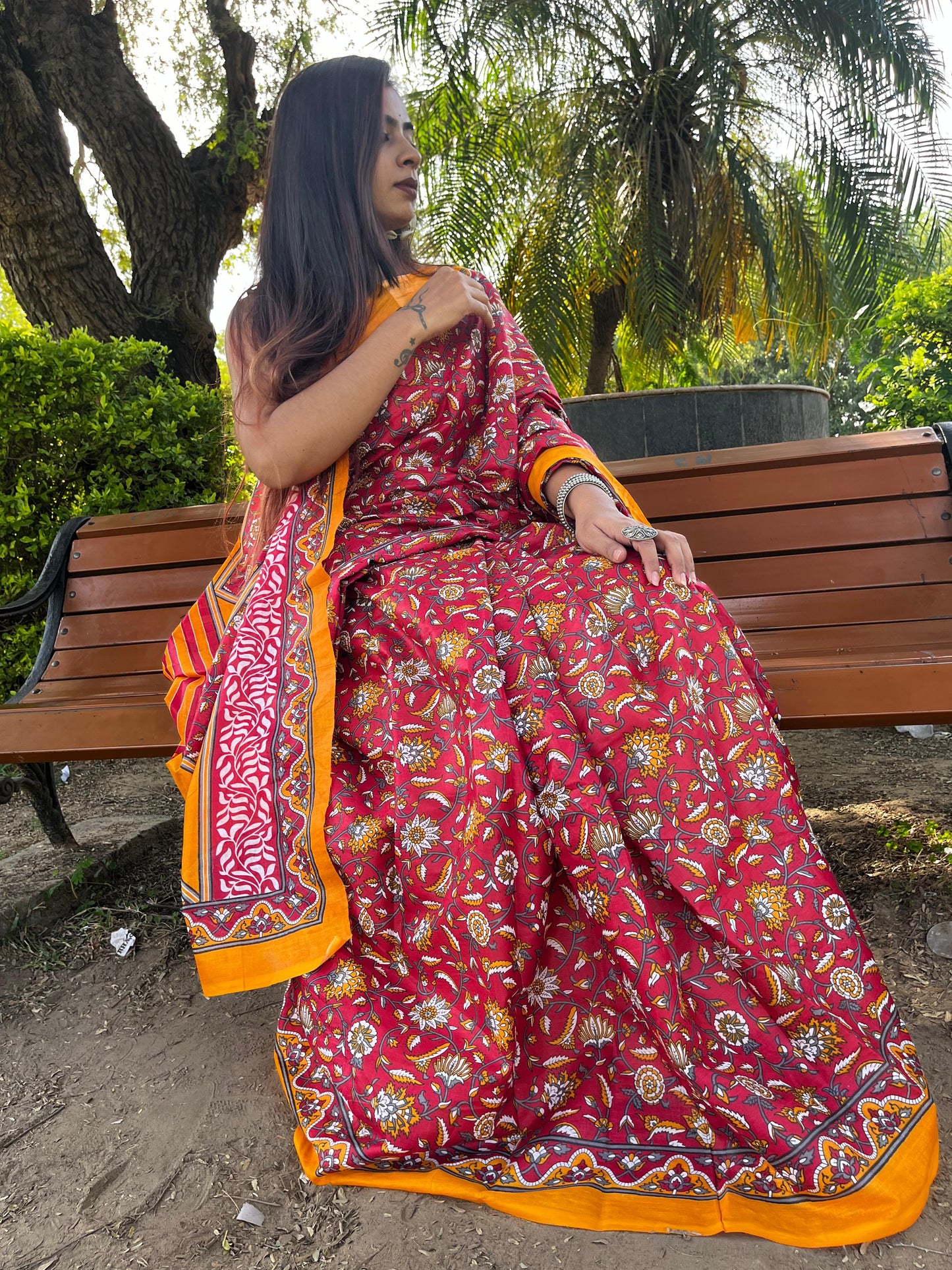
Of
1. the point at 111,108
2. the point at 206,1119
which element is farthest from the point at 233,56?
the point at 206,1119

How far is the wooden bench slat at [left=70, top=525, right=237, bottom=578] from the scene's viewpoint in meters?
2.95

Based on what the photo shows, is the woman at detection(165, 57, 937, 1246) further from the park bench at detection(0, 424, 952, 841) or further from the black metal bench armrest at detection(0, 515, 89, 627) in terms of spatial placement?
the black metal bench armrest at detection(0, 515, 89, 627)

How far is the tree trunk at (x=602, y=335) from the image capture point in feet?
30.2

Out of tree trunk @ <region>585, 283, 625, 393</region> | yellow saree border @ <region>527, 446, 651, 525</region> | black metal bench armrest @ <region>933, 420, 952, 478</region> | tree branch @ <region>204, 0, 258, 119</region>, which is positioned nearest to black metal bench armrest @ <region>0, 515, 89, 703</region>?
yellow saree border @ <region>527, 446, 651, 525</region>

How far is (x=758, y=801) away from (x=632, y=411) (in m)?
4.50

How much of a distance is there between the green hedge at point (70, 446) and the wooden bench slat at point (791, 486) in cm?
181

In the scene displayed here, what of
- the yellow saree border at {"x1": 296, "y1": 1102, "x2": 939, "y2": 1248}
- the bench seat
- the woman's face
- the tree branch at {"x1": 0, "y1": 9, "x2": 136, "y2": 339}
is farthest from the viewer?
the tree branch at {"x1": 0, "y1": 9, "x2": 136, "y2": 339}

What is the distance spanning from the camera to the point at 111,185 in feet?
19.2

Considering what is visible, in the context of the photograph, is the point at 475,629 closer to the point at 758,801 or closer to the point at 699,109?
the point at 758,801

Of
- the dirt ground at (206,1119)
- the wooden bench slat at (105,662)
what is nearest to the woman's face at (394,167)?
the wooden bench slat at (105,662)

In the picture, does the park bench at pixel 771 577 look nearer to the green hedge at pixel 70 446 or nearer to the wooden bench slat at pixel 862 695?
the wooden bench slat at pixel 862 695

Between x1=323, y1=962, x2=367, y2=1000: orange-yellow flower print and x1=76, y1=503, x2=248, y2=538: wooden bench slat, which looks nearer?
x1=323, y1=962, x2=367, y2=1000: orange-yellow flower print

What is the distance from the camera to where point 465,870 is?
1.55 meters

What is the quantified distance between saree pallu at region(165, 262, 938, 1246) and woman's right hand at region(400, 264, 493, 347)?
522mm
